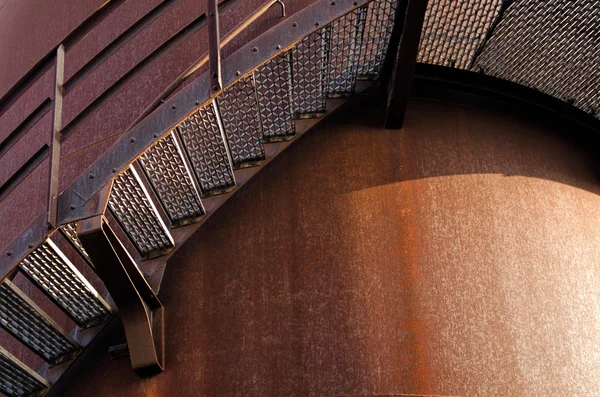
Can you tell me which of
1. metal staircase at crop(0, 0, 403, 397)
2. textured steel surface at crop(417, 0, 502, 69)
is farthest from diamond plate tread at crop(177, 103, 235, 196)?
textured steel surface at crop(417, 0, 502, 69)

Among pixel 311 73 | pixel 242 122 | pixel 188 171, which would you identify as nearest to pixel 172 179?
pixel 188 171

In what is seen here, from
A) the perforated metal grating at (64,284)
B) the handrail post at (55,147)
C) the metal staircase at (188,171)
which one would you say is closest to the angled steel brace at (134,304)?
the metal staircase at (188,171)

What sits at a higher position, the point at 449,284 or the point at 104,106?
the point at 104,106

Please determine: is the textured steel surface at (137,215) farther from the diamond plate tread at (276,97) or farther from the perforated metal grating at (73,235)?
the diamond plate tread at (276,97)

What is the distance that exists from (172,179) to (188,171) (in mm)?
116

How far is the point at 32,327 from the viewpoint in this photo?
504 cm

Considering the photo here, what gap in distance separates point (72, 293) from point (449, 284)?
94.8 inches

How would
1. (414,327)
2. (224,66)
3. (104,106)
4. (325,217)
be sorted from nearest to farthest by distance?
(224,66)
(414,327)
(325,217)
(104,106)

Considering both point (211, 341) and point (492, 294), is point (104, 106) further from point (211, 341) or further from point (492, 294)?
point (492, 294)

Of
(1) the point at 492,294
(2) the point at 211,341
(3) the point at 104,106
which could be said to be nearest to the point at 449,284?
(1) the point at 492,294

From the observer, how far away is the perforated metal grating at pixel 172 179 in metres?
5.09

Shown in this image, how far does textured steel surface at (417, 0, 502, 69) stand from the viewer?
18.1 ft

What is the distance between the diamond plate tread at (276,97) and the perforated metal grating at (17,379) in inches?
86.8

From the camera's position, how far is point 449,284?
5199 millimetres
